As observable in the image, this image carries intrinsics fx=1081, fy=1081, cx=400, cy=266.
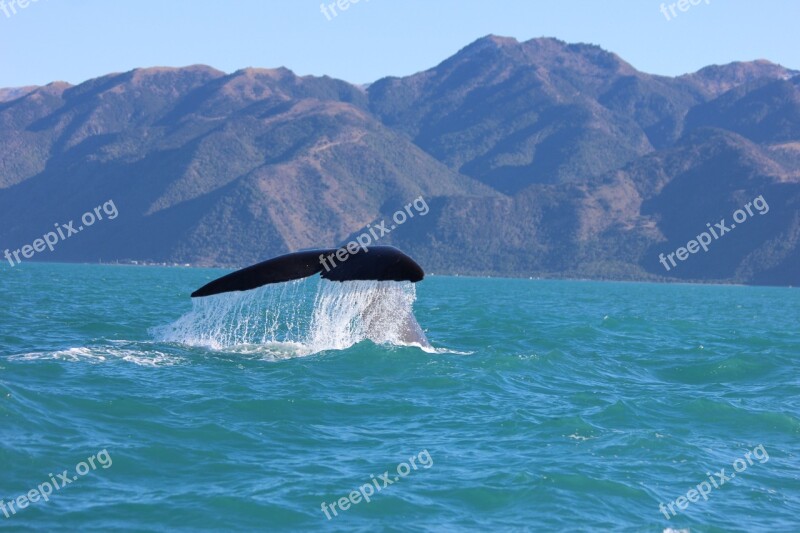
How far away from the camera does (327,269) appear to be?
1577cm

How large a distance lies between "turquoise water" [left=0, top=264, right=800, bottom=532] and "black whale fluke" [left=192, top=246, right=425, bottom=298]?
1.24 metres

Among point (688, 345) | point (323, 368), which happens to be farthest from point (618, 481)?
point (688, 345)

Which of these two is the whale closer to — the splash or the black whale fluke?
the black whale fluke

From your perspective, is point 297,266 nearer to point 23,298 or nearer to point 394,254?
point 394,254

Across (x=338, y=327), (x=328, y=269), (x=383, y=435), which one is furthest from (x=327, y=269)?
(x=338, y=327)

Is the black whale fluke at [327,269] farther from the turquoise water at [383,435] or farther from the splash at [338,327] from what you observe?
the splash at [338,327]

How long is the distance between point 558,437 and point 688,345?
667 inches

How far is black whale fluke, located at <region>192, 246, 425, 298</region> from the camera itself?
49.5 feet

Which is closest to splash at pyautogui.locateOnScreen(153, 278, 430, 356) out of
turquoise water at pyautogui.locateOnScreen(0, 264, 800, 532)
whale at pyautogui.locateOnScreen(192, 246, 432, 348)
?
turquoise water at pyautogui.locateOnScreen(0, 264, 800, 532)

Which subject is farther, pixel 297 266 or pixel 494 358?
pixel 494 358

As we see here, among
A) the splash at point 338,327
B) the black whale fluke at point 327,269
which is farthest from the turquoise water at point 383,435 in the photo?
the black whale fluke at point 327,269

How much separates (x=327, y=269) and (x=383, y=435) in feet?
8.35

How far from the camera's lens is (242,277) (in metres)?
15.3

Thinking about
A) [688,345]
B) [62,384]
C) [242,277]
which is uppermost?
[242,277]
